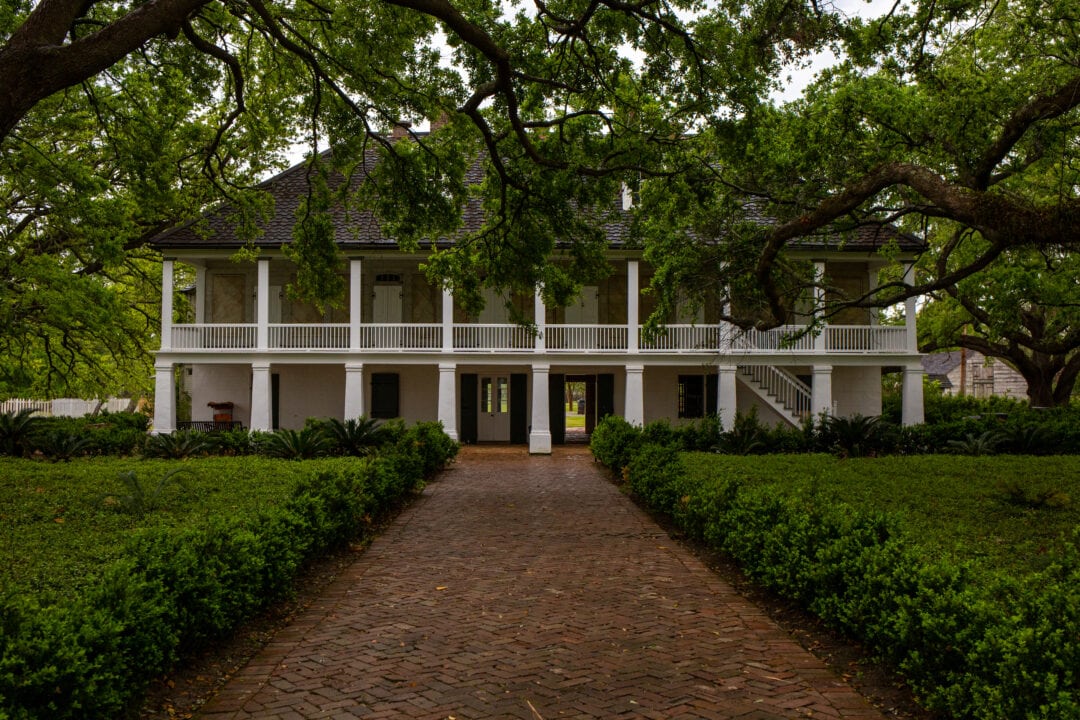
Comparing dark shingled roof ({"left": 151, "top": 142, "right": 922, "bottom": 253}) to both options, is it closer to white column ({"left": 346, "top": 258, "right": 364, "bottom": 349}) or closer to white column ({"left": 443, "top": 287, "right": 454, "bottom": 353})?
white column ({"left": 346, "top": 258, "right": 364, "bottom": 349})

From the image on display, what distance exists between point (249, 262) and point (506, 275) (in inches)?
504

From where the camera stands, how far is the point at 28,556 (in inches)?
263

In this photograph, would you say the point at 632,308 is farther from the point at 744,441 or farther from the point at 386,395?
the point at 386,395

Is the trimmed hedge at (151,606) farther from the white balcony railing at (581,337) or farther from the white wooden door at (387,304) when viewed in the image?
the white wooden door at (387,304)

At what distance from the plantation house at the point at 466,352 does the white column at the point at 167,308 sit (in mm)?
49

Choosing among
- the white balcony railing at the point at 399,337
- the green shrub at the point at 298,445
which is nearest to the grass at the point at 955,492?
the green shrub at the point at 298,445

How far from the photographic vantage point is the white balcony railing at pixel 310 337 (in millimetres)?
21922

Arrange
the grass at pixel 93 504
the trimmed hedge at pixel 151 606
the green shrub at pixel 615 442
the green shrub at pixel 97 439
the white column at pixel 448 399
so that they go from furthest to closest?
the white column at pixel 448 399
the green shrub at pixel 97 439
the green shrub at pixel 615 442
the grass at pixel 93 504
the trimmed hedge at pixel 151 606

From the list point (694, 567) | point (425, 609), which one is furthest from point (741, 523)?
point (425, 609)

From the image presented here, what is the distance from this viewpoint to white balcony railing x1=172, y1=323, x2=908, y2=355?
840 inches

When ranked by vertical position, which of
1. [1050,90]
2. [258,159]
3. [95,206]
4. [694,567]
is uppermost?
[258,159]

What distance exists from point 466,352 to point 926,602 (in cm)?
1762

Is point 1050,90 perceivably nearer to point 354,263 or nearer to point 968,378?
point 354,263

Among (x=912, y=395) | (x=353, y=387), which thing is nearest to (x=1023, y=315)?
(x=912, y=395)
